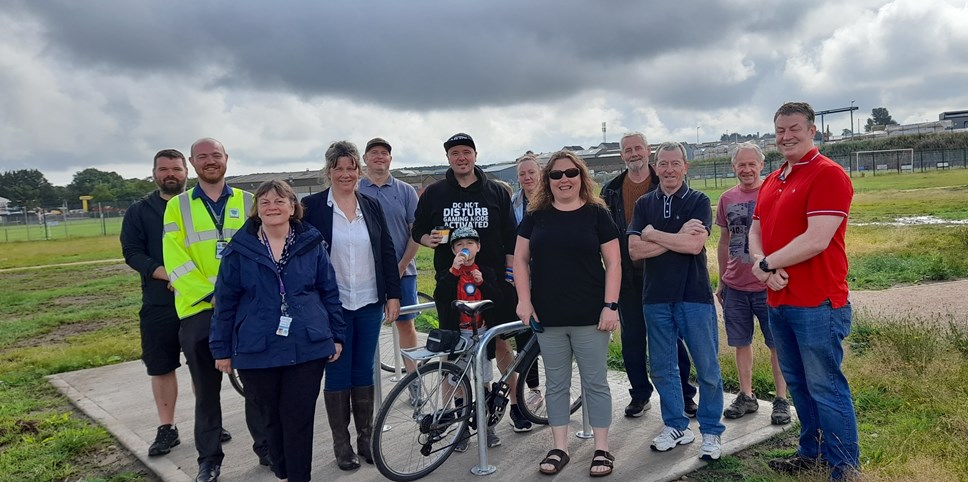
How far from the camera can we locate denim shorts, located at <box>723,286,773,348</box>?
4.83 m

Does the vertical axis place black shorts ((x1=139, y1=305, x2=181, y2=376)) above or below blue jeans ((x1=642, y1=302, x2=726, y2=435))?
above

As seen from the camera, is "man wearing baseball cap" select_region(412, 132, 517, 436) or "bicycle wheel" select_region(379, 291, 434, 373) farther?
"bicycle wheel" select_region(379, 291, 434, 373)

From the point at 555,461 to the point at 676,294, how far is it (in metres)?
1.25

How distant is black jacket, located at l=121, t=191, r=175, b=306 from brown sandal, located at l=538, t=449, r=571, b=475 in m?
2.65

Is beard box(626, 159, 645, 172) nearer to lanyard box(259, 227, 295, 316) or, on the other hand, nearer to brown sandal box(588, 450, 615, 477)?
brown sandal box(588, 450, 615, 477)

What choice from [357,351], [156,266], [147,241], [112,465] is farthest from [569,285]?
[112,465]

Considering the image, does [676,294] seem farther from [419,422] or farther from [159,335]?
[159,335]

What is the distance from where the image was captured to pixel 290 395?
3.59m

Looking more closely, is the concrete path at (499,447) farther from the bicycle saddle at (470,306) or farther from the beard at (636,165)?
the beard at (636,165)

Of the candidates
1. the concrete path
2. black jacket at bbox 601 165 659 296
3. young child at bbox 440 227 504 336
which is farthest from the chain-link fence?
black jacket at bbox 601 165 659 296

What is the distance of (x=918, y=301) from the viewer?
830 cm

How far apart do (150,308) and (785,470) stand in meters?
4.09

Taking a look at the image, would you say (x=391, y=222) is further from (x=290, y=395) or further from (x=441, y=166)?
(x=441, y=166)

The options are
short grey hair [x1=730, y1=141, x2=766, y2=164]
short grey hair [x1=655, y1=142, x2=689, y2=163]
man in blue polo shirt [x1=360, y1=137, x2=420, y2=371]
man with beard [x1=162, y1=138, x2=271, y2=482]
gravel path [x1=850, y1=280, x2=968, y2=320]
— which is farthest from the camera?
gravel path [x1=850, y1=280, x2=968, y2=320]
